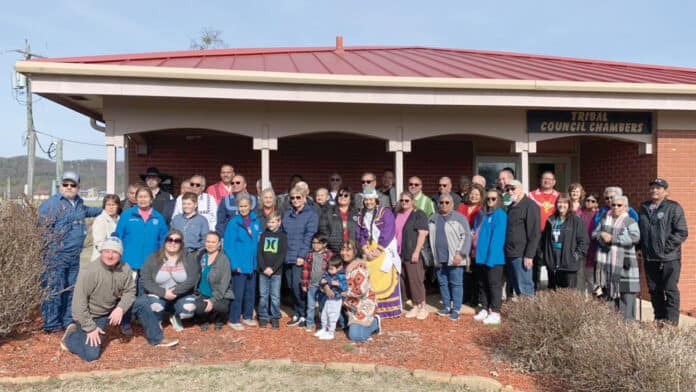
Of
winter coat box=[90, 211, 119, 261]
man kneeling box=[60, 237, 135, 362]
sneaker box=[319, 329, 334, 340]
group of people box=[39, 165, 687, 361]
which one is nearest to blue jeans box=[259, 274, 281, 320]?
group of people box=[39, 165, 687, 361]

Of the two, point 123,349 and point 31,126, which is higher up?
point 31,126

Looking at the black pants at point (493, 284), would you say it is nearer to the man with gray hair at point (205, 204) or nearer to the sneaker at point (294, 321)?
the sneaker at point (294, 321)

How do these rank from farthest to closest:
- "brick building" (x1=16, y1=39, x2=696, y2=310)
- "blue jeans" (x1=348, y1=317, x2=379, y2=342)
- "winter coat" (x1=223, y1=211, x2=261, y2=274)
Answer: "brick building" (x1=16, y1=39, x2=696, y2=310) < "winter coat" (x1=223, y1=211, x2=261, y2=274) < "blue jeans" (x1=348, y1=317, x2=379, y2=342)

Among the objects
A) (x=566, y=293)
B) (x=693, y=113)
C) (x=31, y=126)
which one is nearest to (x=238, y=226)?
(x=566, y=293)

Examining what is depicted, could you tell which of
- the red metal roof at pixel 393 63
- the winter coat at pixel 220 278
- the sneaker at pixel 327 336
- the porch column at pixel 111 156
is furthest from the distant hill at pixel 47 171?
Answer: the sneaker at pixel 327 336

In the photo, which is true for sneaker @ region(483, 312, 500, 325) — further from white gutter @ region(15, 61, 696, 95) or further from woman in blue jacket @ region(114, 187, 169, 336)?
woman in blue jacket @ region(114, 187, 169, 336)

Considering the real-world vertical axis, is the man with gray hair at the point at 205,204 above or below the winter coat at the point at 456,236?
above

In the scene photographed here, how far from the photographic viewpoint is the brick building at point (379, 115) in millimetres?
6312

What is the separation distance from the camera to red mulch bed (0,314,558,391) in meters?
4.47

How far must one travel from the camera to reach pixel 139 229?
18.0ft

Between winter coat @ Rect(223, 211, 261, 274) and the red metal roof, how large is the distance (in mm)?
2784

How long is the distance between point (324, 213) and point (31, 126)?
2394 cm

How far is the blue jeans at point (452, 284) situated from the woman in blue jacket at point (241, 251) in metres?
2.27

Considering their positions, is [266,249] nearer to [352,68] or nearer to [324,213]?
[324,213]
